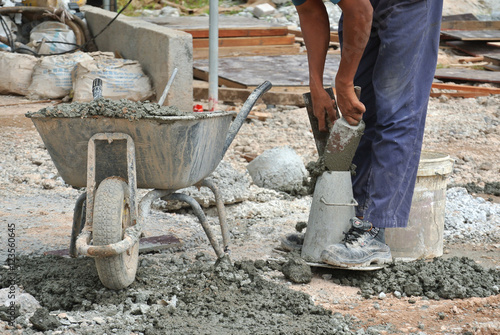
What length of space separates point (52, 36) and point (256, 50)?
10.6 ft

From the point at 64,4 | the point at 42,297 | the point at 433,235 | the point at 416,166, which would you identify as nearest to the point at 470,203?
the point at 433,235

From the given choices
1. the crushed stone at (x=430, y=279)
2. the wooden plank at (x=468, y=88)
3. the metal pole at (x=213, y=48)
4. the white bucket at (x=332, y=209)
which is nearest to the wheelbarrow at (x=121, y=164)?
the white bucket at (x=332, y=209)

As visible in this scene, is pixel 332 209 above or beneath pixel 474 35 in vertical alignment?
above

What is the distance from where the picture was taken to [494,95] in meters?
7.92

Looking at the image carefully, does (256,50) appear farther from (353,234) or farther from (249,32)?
(353,234)

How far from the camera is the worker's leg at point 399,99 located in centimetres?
291

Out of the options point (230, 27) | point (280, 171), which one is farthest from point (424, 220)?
point (230, 27)

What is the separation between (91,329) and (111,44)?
580 cm

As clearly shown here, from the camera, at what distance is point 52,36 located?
7.70 metres

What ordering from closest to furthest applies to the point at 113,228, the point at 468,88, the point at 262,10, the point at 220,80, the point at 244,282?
the point at 113,228
the point at 244,282
the point at 220,80
the point at 468,88
the point at 262,10

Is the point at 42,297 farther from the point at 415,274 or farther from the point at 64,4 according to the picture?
the point at 64,4

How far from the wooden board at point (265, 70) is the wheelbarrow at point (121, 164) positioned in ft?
15.2

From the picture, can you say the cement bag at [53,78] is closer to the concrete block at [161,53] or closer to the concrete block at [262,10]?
the concrete block at [161,53]

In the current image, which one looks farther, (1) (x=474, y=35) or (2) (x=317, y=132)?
(1) (x=474, y=35)
